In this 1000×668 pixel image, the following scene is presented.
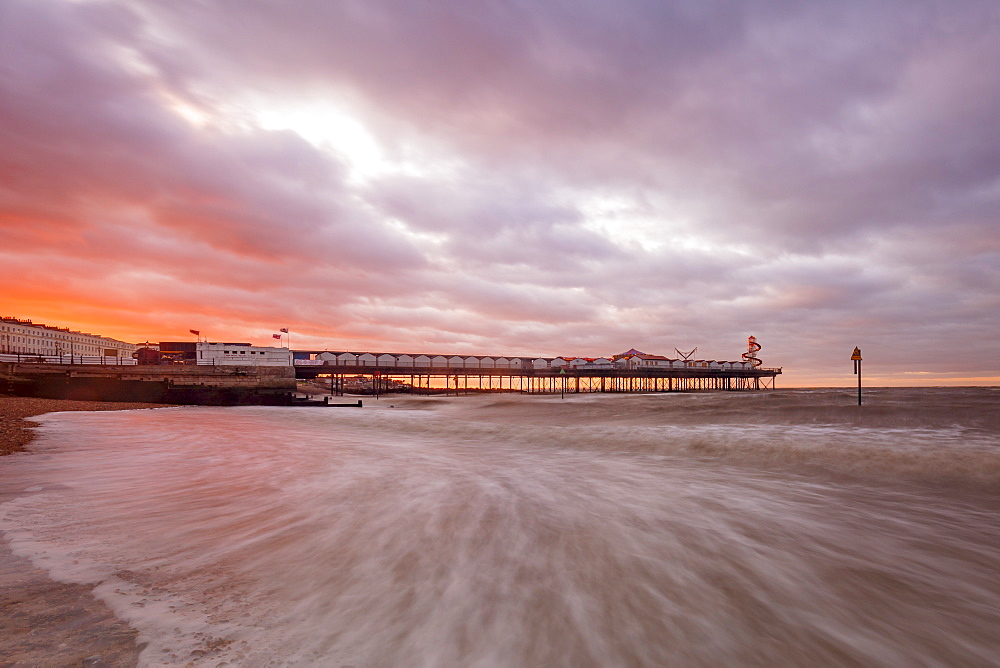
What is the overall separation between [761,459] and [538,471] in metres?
6.47

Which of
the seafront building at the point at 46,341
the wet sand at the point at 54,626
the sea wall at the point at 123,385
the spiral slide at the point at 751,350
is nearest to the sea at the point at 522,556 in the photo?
the wet sand at the point at 54,626

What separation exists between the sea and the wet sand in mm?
140

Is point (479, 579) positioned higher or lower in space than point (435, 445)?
higher

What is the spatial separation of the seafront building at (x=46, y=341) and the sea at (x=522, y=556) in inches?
4323

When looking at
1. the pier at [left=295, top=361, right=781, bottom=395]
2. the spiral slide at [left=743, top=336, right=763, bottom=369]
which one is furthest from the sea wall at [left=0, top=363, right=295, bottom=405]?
the spiral slide at [left=743, top=336, right=763, bottom=369]

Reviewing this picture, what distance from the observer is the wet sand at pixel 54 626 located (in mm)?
2611

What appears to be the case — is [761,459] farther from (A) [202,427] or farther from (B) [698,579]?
(A) [202,427]

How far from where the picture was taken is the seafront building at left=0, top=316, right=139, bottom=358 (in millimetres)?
95050

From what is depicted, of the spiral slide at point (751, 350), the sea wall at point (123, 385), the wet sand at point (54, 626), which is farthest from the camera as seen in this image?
the spiral slide at point (751, 350)

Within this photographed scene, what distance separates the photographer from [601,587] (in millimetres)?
4184

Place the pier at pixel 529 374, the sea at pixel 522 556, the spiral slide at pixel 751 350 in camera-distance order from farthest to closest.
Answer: the spiral slide at pixel 751 350, the pier at pixel 529 374, the sea at pixel 522 556

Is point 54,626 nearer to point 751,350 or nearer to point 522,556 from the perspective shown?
point 522,556

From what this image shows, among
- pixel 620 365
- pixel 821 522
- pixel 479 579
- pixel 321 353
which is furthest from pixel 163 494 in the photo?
pixel 620 365

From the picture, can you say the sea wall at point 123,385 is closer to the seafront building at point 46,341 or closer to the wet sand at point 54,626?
the wet sand at point 54,626
